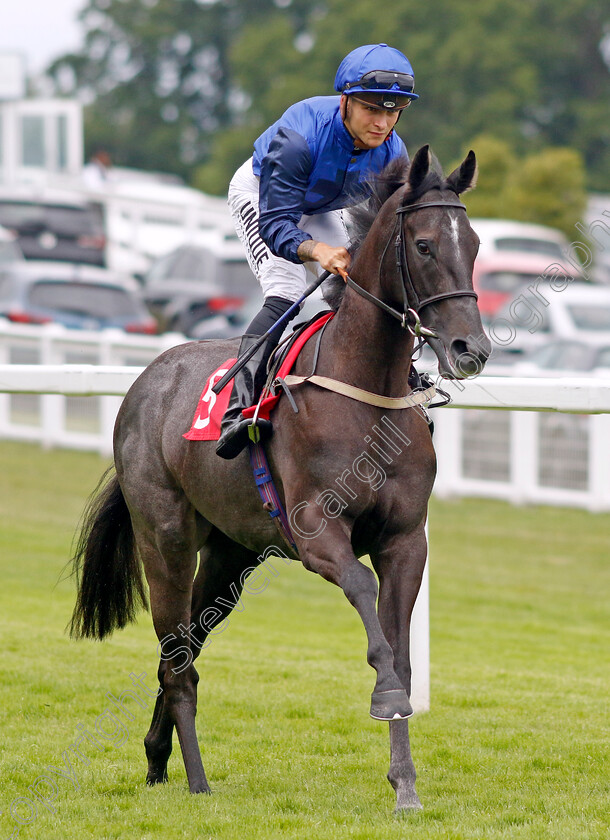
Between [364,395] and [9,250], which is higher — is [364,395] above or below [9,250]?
above

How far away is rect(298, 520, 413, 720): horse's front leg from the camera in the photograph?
3.89 meters

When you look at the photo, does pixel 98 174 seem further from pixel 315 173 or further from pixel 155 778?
pixel 155 778

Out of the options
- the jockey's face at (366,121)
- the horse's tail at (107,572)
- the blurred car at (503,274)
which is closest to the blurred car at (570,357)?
the blurred car at (503,274)

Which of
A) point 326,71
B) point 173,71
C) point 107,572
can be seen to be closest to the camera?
point 107,572

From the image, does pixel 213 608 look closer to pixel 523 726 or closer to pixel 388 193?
pixel 523 726

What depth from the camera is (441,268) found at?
393 cm

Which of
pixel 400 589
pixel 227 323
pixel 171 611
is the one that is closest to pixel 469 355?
pixel 400 589

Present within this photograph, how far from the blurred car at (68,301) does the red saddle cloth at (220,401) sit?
13.2 m

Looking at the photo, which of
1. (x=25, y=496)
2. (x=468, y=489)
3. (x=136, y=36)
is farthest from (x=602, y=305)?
(x=136, y=36)

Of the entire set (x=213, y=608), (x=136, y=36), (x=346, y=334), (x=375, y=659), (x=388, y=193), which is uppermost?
(x=388, y=193)

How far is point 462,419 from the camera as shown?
1319 cm

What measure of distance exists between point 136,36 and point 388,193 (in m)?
57.4

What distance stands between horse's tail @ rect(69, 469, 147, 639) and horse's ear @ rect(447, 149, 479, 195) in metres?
2.09

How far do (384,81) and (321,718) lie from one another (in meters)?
2.81
